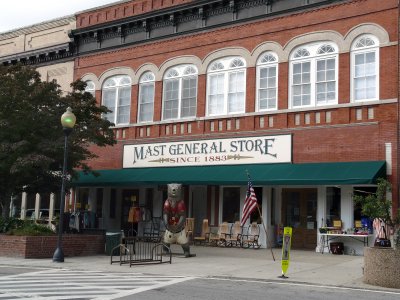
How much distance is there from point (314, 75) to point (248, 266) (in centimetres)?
905

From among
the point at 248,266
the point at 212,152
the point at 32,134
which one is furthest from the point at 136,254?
the point at 212,152

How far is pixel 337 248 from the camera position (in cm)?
2012

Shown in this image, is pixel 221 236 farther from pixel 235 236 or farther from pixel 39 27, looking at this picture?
pixel 39 27

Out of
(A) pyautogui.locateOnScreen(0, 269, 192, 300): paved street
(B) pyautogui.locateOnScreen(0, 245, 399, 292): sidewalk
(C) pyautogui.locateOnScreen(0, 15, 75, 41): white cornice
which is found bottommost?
(A) pyautogui.locateOnScreen(0, 269, 192, 300): paved street

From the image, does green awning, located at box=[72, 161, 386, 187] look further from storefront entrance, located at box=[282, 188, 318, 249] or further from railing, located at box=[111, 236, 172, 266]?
railing, located at box=[111, 236, 172, 266]

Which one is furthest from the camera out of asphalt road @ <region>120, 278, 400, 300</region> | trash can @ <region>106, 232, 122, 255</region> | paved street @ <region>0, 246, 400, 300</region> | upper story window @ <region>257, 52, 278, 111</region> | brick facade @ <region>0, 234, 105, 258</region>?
upper story window @ <region>257, 52, 278, 111</region>

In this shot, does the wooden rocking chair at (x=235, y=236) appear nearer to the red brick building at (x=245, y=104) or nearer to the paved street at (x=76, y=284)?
the red brick building at (x=245, y=104)

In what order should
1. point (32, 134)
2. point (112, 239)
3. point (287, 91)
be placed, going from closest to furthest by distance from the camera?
point (112, 239) < point (32, 134) < point (287, 91)

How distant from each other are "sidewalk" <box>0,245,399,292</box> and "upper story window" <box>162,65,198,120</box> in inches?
305

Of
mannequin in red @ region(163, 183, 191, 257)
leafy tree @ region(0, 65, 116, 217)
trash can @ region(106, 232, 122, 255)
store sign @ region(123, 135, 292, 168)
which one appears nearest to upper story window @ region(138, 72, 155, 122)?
store sign @ region(123, 135, 292, 168)

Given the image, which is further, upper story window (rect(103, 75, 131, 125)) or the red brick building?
upper story window (rect(103, 75, 131, 125))

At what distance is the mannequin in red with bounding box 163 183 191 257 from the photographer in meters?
18.7

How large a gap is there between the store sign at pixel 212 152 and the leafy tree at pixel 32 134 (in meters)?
4.03


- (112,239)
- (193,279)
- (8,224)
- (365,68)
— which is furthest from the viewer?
(365,68)
